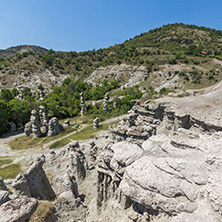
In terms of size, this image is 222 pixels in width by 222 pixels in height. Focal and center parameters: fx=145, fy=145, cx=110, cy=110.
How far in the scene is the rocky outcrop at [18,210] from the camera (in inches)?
192

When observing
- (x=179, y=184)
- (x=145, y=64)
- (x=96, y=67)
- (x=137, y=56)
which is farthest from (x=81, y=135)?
(x=96, y=67)

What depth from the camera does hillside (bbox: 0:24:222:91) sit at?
193 ft

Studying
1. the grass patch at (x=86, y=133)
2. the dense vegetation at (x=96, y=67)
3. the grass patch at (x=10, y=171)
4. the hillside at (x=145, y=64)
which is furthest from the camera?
the hillside at (x=145, y=64)

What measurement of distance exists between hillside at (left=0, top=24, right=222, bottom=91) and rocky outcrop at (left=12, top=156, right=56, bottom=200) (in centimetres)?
5234

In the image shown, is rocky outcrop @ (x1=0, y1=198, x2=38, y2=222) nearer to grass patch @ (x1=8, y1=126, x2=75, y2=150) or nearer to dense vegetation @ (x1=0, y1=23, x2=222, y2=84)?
grass patch @ (x1=8, y1=126, x2=75, y2=150)

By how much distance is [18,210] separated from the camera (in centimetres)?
516

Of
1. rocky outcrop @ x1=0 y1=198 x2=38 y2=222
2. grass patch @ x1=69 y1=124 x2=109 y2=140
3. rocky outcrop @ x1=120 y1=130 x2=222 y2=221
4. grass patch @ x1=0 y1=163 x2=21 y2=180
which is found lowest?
grass patch @ x1=0 y1=163 x2=21 y2=180

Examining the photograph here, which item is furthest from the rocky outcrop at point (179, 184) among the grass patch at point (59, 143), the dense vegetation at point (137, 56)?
the dense vegetation at point (137, 56)

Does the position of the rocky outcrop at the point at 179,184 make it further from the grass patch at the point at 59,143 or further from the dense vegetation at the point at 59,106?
the dense vegetation at the point at 59,106

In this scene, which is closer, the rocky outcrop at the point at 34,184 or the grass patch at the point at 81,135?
the rocky outcrop at the point at 34,184

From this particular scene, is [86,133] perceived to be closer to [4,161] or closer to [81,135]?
[81,135]

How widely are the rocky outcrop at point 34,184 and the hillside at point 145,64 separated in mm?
52336

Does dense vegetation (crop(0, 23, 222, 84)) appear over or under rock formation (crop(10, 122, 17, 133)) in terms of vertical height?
over

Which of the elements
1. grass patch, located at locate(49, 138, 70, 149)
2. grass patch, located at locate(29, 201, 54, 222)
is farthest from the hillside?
grass patch, located at locate(29, 201, 54, 222)
